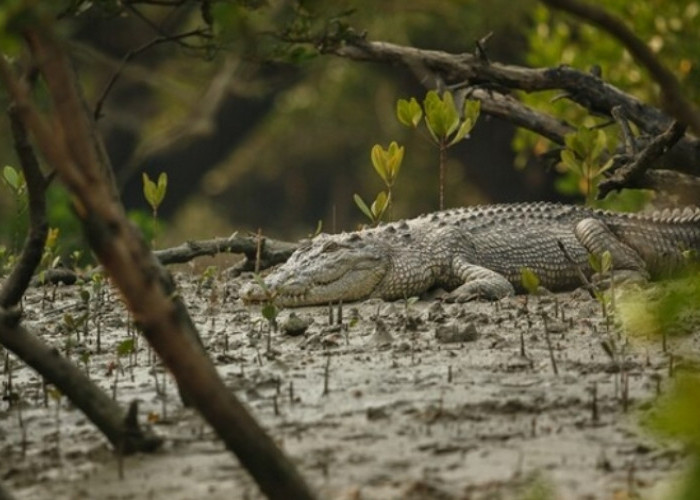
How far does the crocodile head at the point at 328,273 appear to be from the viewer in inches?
363

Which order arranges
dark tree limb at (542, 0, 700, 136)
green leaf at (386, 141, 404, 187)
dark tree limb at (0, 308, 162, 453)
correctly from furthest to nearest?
green leaf at (386, 141, 404, 187) < dark tree limb at (0, 308, 162, 453) < dark tree limb at (542, 0, 700, 136)

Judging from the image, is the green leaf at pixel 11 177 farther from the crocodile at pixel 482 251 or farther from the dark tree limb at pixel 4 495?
the dark tree limb at pixel 4 495

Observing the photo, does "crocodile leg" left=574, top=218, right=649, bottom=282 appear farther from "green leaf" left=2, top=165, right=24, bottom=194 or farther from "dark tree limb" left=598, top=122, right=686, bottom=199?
"green leaf" left=2, top=165, right=24, bottom=194

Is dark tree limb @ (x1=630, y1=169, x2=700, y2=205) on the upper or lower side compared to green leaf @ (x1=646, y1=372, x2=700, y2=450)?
upper

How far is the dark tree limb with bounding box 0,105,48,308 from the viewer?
582 centimetres

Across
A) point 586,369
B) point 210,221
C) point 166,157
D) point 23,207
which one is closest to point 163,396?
point 586,369

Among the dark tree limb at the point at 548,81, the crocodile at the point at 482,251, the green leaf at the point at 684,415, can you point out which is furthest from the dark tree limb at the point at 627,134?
the green leaf at the point at 684,415

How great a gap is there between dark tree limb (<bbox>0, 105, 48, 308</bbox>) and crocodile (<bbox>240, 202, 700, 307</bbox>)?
2.98 m

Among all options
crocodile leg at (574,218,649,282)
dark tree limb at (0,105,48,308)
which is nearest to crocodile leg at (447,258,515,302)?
crocodile leg at (574,218,649,282)

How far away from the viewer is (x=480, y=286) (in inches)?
358

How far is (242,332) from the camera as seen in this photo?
7980 mm

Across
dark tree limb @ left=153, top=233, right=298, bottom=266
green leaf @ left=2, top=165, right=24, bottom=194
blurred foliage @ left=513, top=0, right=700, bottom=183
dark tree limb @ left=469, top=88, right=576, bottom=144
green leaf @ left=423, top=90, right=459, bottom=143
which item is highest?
blurred foliage @ left=513, top=0, right=700, bottom=183

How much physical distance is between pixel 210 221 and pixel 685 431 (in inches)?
1561

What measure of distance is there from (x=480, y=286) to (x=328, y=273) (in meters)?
0.93
